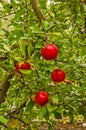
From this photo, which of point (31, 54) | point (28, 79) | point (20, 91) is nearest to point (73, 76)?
point (20, 91)

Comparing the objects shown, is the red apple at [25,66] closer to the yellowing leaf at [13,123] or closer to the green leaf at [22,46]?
the green leaf at [22,46]

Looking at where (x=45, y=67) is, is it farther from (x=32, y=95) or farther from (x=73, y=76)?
(x=73, y=76)

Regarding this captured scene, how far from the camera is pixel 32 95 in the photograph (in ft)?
6.74

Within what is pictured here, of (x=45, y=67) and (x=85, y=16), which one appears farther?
(x=85, y=16)

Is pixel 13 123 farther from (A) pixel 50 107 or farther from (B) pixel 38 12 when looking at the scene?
(B) pixel 38 12

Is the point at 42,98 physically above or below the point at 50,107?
above

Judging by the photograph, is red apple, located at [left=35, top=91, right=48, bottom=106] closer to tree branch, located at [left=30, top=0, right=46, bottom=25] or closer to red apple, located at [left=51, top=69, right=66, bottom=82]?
red apple, located at [left=51, top=69, right=66, bottom=82]

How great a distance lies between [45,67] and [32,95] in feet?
0.66

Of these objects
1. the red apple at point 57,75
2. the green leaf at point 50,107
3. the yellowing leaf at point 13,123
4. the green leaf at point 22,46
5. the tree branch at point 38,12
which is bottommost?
the yellowing leaf at point 13,123

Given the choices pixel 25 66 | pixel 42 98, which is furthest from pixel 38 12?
pixel 42 98

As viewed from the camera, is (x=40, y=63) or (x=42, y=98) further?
(x=40, y=63)

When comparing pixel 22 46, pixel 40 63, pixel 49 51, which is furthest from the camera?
pixel 40 63

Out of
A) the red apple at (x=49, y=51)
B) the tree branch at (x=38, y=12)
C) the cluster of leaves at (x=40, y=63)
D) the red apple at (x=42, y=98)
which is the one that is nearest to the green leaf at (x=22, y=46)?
the cluster of leaves at (x=40, y=63)

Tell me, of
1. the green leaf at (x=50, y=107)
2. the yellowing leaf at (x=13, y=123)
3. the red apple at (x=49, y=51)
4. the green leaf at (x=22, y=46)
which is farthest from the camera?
the yellowing leaf at (x=13, y=123)
